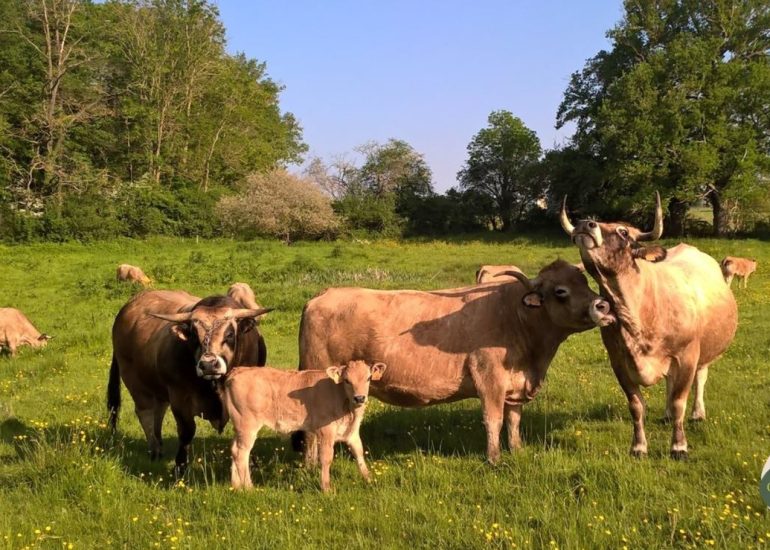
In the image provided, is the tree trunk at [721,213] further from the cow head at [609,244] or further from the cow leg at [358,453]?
the cow leg at [358,453]

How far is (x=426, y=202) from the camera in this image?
211 feet

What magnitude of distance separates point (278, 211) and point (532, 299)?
48.5m

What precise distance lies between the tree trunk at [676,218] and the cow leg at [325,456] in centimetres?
4625

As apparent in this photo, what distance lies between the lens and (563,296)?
609 centimetres

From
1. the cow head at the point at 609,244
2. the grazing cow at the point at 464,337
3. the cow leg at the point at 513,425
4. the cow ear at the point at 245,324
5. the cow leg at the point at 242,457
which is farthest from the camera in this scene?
the cow ear at the point at 245,324

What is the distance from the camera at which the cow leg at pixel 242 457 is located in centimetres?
583

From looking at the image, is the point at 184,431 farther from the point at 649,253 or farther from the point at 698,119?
the point at 698,119

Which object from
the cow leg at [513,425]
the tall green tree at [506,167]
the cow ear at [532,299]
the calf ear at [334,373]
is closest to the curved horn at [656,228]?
the cow ear at [532,299]

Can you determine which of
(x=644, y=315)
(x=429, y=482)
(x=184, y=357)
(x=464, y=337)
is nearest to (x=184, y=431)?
(x=184, y=357)

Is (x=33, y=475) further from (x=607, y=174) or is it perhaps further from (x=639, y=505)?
(x=607, y=174)

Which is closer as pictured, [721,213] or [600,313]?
[600,313]

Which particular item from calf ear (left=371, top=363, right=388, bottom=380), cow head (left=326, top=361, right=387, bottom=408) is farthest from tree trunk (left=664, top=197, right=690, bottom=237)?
cow head (left=326, top=361, right=387, bottom=408)

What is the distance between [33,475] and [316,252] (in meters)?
32.5

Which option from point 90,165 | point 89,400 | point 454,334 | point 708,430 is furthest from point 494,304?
point 90,165
